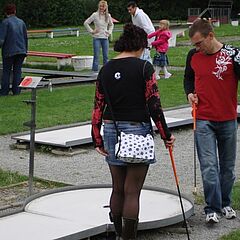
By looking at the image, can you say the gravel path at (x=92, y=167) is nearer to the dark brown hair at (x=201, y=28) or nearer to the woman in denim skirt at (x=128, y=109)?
the woman in denim skirt at (x=128, y=109)

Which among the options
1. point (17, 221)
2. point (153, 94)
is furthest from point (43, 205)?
point (153, 94)

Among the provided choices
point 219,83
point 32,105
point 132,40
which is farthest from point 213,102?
point 32,105

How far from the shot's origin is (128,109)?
507 centimetres

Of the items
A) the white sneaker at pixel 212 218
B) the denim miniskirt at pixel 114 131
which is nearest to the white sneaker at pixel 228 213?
the white sneaker at pixel 212 218

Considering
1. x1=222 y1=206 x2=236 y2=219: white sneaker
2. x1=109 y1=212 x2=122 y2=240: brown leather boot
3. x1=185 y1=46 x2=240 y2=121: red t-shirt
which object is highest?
x1=185 y1=46 x2=240 y2=121: red t-shirt

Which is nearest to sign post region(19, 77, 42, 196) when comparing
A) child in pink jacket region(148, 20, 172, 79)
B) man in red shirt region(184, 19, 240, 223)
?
man in red shirt region(184, 19, 240, 223)

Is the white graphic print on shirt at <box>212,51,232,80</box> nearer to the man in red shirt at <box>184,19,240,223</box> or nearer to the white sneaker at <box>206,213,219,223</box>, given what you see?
the man in red shirt at <box>184,19,240,223</box>

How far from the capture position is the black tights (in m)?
5.12

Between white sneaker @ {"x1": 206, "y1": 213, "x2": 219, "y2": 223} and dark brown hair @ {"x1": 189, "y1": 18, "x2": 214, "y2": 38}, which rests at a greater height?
dark brown hair @ {"x1": 189, "y1": 18, "x2": 214, "y2": 38}

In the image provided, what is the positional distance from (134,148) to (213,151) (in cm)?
129

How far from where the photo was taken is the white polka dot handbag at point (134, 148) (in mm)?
4996

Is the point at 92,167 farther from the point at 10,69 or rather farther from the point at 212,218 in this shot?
the point at 10,69

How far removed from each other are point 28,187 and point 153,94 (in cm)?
282

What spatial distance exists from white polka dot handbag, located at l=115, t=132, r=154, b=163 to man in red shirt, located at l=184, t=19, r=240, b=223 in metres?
1.13
